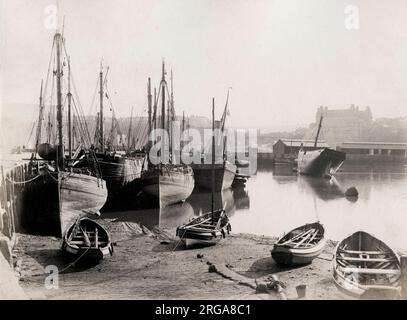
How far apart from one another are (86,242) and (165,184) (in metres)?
16.2

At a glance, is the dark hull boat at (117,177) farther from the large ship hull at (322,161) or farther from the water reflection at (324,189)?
the large ship hull at (322,161)

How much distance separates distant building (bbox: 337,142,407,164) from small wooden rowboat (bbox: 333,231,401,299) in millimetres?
75142

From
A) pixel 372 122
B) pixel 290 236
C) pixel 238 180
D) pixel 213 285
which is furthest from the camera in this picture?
pixel 372 122

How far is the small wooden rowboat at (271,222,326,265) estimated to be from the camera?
16.0 meters

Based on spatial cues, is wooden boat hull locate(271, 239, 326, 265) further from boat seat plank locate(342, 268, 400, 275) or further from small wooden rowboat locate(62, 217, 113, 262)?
small wooden rowboat locate(62, 217, 113, 262)

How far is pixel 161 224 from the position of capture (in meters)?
27.8

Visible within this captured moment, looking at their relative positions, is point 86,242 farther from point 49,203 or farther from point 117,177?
point 117,177

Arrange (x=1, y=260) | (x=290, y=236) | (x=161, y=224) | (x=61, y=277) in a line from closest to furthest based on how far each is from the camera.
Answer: (x=1, y=260) < (x=61, y=277) < (x=290, y=236) < (x=161, y=224)

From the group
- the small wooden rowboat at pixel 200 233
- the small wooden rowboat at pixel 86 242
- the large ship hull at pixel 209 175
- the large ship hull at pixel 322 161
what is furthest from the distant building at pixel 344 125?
the small wooden rowboat at pixel 86 242

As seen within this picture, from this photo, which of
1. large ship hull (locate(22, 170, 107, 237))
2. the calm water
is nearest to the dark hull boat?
the calm water

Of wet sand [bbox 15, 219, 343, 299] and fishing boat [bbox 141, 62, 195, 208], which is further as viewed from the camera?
Result: fishing boat [bbox 141, 62, 195, 208]
